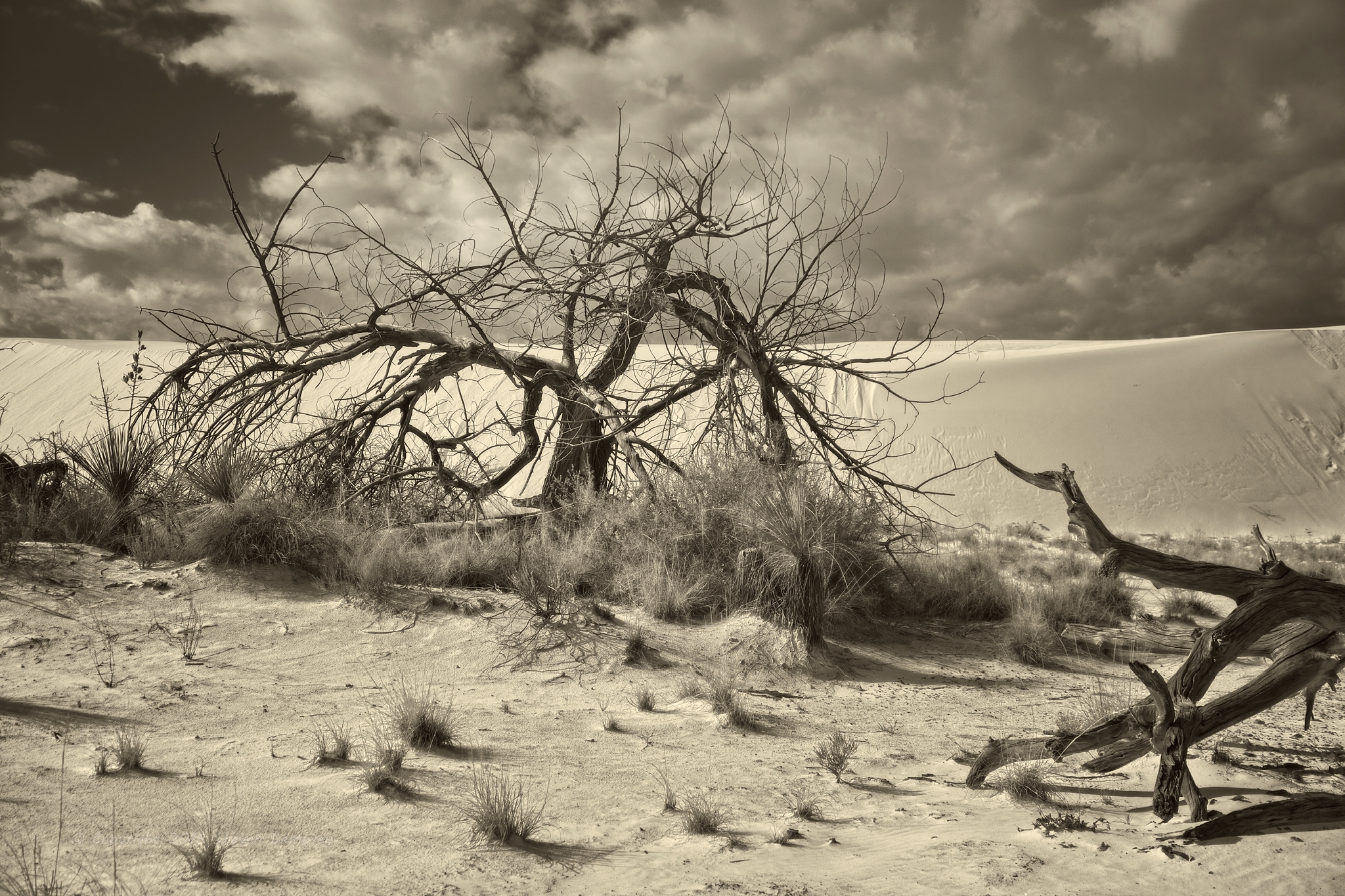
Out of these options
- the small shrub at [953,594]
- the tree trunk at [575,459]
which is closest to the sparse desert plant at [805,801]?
the small shrub at [953,594]

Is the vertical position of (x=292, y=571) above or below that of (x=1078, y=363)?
below

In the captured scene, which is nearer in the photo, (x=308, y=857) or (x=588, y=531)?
(x=308, y=857)

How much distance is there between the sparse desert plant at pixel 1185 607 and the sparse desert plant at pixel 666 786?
6.04 metres

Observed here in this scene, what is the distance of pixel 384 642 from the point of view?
531 cm

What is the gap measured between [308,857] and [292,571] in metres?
3.84

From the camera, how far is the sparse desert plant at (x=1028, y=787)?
10.7 ft

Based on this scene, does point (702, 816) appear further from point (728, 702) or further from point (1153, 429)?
point (1153, 429)

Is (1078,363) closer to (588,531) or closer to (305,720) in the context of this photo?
(588,531)

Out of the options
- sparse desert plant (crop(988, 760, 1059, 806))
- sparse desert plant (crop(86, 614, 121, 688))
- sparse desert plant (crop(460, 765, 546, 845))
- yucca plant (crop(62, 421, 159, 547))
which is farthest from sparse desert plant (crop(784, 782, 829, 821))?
yucca plant (crop(62, 421, 159, 547))

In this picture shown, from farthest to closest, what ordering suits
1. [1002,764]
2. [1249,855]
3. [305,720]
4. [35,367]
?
[35,367]
[305,720]
[1002,764]
[1249,855]

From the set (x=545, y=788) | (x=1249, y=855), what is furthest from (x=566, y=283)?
(x=1249, y=855)

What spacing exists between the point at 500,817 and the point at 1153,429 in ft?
85.2

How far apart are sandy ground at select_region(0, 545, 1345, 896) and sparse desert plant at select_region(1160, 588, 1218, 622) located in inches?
67.8

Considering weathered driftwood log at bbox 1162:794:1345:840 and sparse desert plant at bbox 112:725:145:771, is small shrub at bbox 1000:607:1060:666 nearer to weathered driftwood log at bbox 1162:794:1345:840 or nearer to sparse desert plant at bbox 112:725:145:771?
weathered driftwood log at bbox 1162:794:1345:840
